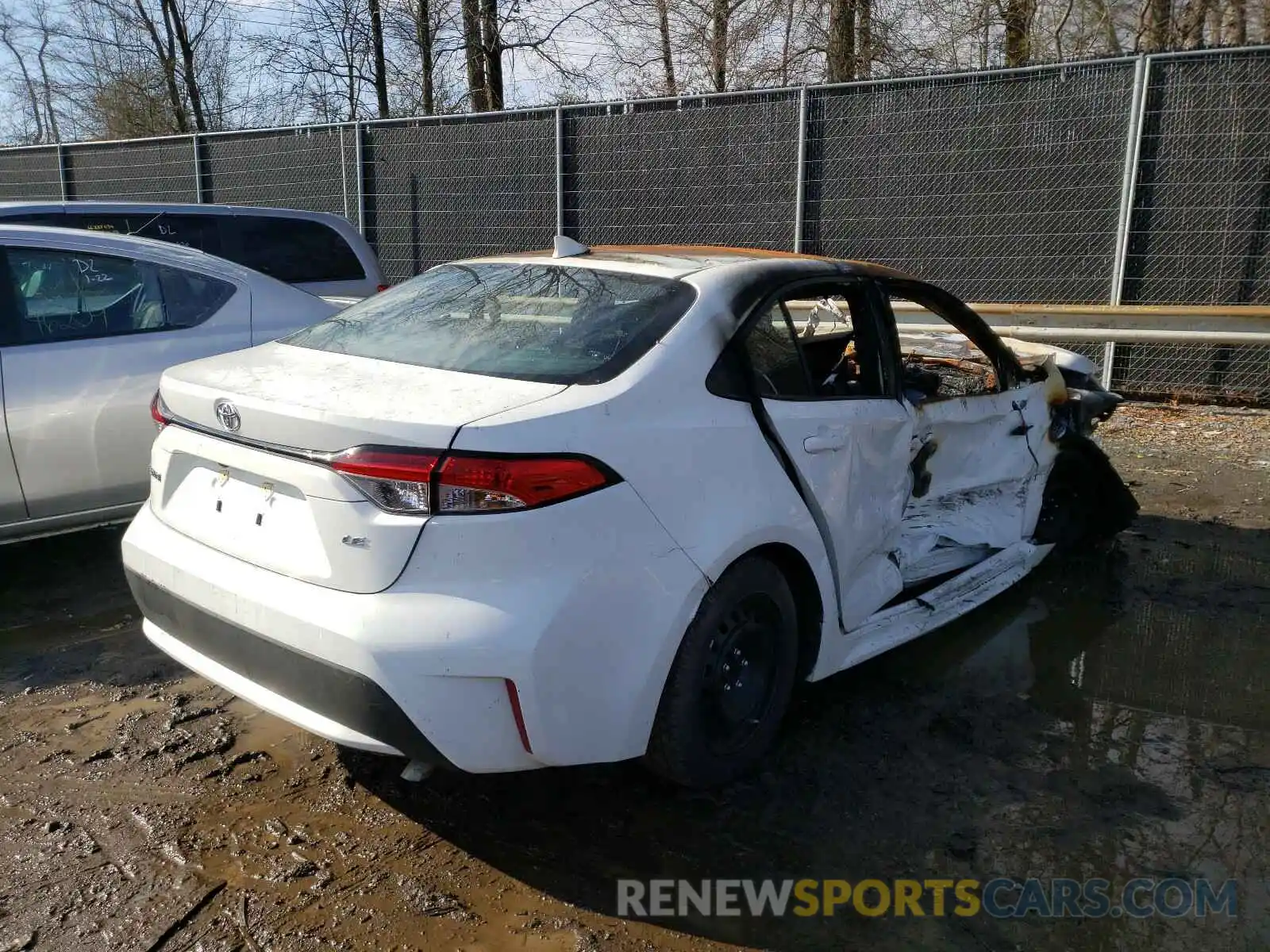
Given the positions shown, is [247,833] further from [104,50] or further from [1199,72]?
[104,50]

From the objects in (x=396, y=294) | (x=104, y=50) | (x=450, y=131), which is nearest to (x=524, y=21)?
(x=450, y=131)

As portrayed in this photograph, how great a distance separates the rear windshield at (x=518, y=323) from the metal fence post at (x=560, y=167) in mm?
7840

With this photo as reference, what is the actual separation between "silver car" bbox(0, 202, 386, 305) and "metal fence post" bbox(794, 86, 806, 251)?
4151mm

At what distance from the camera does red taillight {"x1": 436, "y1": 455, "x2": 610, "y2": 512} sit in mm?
2441

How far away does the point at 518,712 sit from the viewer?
8.14 feet

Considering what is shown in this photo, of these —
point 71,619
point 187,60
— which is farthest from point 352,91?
point 71,619

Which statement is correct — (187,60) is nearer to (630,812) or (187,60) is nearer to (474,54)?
(474,54)

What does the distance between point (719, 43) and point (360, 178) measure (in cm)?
601

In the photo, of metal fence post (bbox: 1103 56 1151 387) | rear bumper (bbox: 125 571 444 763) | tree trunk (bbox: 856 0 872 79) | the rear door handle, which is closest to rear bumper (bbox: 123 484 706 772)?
Answer: rear bumper (bbox: 125 571 444 763)

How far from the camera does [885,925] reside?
8.53 ft

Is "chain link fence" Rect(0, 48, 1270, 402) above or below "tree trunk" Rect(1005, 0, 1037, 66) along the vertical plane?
below

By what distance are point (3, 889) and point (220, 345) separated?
2.85 m

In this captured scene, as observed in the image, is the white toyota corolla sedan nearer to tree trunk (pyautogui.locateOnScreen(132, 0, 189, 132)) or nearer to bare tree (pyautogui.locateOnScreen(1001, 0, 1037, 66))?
bare tree (pyautogui.locateOnScreen(1001, 0, 1037, 66))

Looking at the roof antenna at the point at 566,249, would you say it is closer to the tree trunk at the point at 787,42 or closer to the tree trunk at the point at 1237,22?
the tree trunk at the point at 787,42
